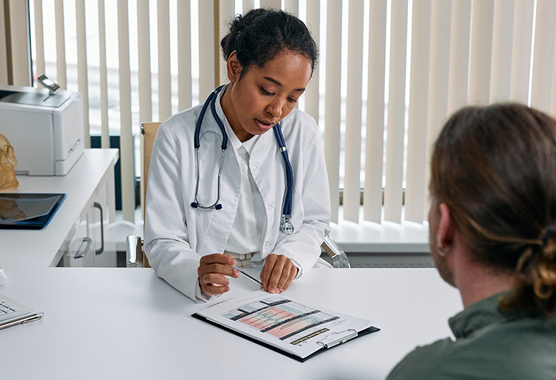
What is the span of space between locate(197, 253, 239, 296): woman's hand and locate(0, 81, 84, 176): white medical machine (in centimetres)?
115

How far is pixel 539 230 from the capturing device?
0.62 m

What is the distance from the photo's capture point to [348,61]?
2596 millimetres

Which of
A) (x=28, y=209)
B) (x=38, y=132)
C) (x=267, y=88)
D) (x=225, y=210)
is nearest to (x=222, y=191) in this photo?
(x=225, y=210)

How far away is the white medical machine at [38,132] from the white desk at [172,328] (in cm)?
86

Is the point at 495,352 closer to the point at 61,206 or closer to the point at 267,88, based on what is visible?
the point at 267,88

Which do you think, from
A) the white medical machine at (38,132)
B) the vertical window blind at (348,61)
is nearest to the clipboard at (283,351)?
the white medical machine at (38,132)

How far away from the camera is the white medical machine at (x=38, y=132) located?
7.08ft

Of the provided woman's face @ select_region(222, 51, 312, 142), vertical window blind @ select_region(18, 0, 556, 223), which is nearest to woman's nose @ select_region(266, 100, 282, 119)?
woman's face @ select_region(222, 51, 312, 142)

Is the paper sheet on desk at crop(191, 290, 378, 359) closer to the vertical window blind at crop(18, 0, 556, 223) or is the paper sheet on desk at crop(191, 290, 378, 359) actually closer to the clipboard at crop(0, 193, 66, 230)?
the clipboard at crop(0, 193, 66, 230)

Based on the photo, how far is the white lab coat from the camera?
4.96 feet

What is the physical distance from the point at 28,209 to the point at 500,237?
1516 mm

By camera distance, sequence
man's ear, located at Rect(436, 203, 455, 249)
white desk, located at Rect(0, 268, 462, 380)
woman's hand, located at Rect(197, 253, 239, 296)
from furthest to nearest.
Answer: woman's hand, located at Rect(197, 253, 239, 296) → white desk, located at Rect(0, 268, 462, 380) → man's ear, located at Rect(436, 203, 455, 249)

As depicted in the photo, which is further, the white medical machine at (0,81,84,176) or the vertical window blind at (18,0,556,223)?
the vertical window blind at (18,0,556,223)

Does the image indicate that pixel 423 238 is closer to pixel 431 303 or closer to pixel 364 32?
pixel 364 32
